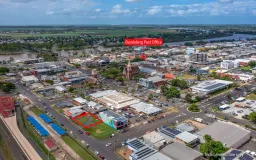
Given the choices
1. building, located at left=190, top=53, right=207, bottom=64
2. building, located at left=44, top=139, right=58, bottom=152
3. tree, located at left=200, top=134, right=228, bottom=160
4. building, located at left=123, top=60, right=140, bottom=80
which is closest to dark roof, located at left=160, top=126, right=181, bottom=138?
tree, located at left=200, top=134, right=228, bottom=160

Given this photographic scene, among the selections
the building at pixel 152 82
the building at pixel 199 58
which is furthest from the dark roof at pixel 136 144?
the building at pixel 199 58

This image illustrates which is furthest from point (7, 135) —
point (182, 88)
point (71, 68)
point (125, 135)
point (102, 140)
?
point (71, 68)

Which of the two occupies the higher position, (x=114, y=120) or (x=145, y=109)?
(x=114, y=120)

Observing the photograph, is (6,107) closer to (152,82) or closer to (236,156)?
(152,82)

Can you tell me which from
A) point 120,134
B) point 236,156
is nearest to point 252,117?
point 236,156

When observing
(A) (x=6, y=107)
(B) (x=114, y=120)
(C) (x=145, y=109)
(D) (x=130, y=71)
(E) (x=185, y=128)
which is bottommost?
(E) (x=185, y=128)
